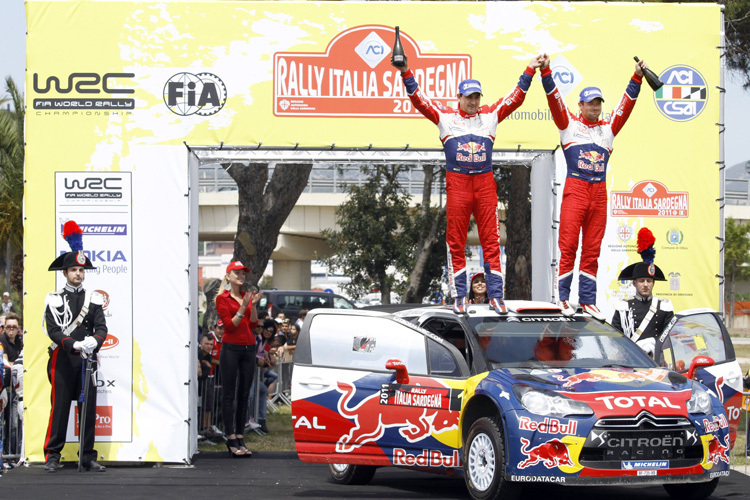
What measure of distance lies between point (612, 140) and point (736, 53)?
9821mm

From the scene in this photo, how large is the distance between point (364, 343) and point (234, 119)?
3.06 meters

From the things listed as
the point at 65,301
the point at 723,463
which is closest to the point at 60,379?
the point at 65,301

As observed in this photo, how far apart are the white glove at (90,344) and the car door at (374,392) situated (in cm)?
214

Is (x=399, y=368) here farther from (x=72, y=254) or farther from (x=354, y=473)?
(x=72, y=254)

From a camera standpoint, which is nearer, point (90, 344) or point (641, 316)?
point (641, 316)

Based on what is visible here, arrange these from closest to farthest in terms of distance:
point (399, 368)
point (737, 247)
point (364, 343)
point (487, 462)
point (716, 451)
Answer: point (716, 451), point (487, 462), point (399, 368), point (364, 343), point (737, 247)

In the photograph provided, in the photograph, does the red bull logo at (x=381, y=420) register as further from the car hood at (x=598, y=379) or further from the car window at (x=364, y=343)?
the car hood at (x=598, y=379)

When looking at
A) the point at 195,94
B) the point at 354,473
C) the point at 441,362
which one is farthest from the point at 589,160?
the point at 195,94

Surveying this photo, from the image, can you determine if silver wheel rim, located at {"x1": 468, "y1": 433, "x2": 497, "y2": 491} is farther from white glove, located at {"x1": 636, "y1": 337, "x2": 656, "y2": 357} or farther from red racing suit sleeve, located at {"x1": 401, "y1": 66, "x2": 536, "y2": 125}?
red racing suit sleeve, located at {"x1": 401, "y1": 66, "x2": 536, "y2": 125}

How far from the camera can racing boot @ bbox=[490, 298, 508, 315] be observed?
833 cm

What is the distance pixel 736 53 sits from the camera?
1820 centimetres

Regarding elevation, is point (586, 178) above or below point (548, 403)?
above

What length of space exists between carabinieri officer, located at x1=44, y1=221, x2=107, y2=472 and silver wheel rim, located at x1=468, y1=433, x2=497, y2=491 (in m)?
4.10

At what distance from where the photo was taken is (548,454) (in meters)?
6.95
